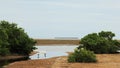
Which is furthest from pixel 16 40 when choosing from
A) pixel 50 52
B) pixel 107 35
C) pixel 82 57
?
pixel 82 57

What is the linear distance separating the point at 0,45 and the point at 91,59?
43.3ft

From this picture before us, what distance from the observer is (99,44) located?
189ft

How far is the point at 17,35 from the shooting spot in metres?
59.5

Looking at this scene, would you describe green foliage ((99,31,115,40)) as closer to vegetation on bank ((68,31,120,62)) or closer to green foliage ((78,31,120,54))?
vegetation on bank ((68,31,120,62))

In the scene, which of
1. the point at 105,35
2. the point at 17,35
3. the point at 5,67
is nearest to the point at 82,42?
the point at 105,35

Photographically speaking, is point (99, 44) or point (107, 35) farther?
point (107, 35)

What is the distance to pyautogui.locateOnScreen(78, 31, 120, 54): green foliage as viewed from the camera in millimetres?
57422

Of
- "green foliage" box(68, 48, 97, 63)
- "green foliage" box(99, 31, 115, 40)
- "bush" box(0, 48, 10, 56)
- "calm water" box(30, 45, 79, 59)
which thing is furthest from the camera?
"green foliage" box(99, 31, 115, 40)

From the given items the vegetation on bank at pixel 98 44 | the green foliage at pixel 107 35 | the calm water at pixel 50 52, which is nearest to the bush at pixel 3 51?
the calm water at pixel 50 52

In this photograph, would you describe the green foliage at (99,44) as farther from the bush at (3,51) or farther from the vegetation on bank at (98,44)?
the bush at (3,51)

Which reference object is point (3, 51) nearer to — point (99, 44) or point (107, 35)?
point (99, 44)

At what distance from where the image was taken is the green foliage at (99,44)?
188 feet

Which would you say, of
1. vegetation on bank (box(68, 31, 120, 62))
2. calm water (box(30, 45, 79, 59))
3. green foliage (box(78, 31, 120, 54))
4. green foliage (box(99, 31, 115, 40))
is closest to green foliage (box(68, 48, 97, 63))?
vegetation on bank (box(68, 31, 120, 62))

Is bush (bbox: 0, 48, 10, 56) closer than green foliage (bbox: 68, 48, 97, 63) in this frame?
No
